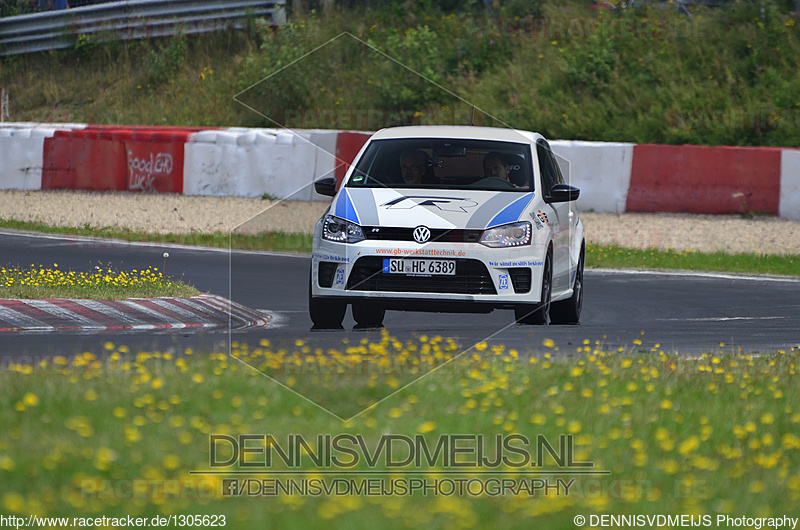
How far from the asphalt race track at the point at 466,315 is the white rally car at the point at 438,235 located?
25cm

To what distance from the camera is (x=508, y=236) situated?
337 inches

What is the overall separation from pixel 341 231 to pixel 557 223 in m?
1.89

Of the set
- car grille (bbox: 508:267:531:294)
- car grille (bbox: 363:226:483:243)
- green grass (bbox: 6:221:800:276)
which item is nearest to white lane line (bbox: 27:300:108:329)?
car grille (bbox: 363:226:483:243)

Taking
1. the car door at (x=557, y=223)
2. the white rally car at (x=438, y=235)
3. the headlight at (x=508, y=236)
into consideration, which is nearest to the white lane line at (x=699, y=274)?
the car door at (x=557, y=223)

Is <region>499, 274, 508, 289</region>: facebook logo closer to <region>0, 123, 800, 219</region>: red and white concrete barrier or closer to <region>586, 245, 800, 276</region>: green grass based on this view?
<region>586, 245, 800, 276</region>: green grass

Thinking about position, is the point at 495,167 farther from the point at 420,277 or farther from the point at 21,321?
the point at 21,321

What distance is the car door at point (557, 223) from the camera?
929cm

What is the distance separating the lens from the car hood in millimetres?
8406

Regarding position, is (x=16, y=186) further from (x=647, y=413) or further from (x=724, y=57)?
(x=647, y=413)

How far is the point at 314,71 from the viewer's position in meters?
26.5

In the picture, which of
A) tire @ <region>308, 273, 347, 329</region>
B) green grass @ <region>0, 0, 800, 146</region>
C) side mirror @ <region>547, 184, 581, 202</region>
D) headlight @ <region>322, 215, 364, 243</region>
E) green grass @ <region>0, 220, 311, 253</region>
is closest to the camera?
headlight @ <region>322, 215, 364, 243</region>

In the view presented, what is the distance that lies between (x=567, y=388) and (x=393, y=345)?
49.9 inches

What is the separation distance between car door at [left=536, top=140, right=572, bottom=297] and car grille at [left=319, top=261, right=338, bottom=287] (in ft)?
5.87

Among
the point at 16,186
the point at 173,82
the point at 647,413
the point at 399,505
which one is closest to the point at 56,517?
the point at 399,505
